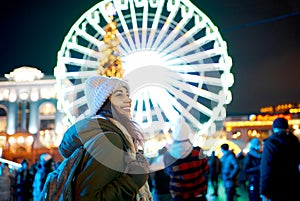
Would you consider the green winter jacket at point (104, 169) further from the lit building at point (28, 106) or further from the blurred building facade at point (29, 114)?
the lit building at point (28, 106)

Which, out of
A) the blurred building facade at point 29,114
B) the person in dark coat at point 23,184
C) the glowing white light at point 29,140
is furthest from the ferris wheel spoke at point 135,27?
the glowing white light at point 29,140

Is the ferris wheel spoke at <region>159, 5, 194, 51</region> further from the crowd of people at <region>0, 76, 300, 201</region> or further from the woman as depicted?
the woman

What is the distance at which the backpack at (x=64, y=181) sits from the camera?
1999 millimetres

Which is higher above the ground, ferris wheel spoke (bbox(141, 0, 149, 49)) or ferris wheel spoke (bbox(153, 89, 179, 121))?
ferris wheel spoke (bbox(141, 0, 149, 49))

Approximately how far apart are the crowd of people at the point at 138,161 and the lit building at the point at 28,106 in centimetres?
3901

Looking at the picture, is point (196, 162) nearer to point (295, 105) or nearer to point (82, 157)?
point (82, 157)

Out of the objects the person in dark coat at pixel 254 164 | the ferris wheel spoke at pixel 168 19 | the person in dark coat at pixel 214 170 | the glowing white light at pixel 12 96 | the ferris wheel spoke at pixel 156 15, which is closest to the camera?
the person in dark coat at pixel 254 164

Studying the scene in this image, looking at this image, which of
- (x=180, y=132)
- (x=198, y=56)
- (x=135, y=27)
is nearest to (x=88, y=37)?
(x=135, y=27)

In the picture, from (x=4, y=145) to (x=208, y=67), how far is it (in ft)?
115

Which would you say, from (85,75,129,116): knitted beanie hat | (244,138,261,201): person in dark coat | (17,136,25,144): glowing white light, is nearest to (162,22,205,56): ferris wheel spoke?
(244,138,261,201): person in dark coat

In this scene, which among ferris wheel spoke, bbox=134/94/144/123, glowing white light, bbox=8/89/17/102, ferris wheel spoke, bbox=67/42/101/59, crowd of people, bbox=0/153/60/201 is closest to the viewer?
crowd of people, bbox=0/153/60/201

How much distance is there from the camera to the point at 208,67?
1706 cm

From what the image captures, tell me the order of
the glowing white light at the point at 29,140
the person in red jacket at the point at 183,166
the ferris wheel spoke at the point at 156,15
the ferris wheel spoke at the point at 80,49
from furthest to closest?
the glowing white light at the point at 29,140
the ferris wheel spoke at the point at 80,49
the ferris wheel spoke at the point at 156,15
the person in red jacket at the point at 183,166

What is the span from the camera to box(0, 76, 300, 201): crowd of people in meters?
1.96
